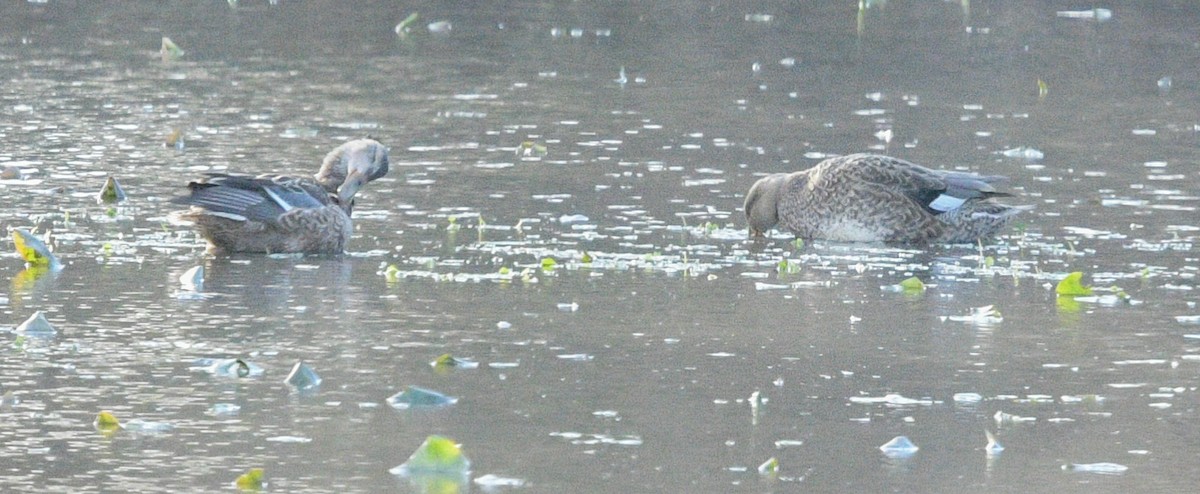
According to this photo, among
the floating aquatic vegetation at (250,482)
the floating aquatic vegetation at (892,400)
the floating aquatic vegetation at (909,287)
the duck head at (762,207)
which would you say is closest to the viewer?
the floating aquatic vegetation at (250,482)

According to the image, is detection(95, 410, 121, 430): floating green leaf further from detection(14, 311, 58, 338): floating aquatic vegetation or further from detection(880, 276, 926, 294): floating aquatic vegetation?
detection(880, 276, 926, 294): floating aquatic vegetation

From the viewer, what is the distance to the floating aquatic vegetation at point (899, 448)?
8023 mm

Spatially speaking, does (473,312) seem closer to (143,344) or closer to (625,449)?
(143,344)

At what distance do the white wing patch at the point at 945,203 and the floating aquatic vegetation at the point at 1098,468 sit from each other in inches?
223

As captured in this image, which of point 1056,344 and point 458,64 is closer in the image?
point 1056,344

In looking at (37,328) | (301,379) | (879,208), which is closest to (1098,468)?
(301,379)

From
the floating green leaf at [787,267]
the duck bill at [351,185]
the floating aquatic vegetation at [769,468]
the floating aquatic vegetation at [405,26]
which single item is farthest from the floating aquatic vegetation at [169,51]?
the floating aquatic vegetation at [769,468]

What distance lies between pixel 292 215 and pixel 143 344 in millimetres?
2777

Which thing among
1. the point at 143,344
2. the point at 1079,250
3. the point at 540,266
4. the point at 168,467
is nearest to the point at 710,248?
the point at 540,266

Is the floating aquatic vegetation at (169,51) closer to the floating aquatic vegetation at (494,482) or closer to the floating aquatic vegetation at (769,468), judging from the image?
the floating aquatic vegetation at (494,482)

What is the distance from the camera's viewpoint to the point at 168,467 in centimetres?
762

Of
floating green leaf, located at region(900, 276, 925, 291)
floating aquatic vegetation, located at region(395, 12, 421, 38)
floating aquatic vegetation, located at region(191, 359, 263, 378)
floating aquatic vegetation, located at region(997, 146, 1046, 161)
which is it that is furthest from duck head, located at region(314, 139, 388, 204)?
floating aquatic vegetation, located at region(395, 12, 421, 38)

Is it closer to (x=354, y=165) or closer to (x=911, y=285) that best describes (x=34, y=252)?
(x=354, y=165)

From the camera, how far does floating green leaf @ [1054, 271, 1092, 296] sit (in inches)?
447
